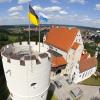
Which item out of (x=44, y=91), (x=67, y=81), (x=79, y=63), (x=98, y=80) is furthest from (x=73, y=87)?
(x=44, y=91)

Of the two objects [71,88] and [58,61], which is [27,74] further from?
[58,61]

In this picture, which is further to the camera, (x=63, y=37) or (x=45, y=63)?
(x=63, y=37)

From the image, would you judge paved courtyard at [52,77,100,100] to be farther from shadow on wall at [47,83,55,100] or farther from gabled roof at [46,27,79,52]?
gabled roof at [46,27,79,52]

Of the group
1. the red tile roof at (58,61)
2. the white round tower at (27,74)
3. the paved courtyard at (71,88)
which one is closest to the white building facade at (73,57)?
the red tile roof at (58,61)

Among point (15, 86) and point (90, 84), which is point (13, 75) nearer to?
point (15, 86)

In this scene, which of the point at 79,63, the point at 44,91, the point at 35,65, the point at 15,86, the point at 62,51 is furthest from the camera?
the point at 62,51

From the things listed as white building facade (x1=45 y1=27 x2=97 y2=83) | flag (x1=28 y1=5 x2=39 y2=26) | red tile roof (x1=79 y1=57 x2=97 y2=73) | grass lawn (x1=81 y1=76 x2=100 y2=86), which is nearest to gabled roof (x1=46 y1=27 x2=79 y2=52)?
white building facade (x1=45 y1=27 x2=97 y2=83)

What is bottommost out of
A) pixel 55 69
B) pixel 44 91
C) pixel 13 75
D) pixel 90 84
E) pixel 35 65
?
pixel 90 84

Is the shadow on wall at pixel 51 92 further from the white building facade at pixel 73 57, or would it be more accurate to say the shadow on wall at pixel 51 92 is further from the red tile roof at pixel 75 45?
the red tile roof at pixel 75 45
